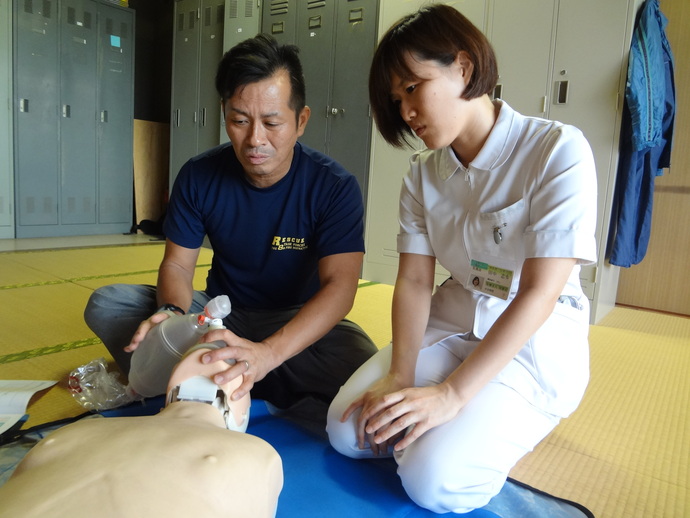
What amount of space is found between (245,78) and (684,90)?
295cm

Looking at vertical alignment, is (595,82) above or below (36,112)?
above

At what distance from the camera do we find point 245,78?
132 cm

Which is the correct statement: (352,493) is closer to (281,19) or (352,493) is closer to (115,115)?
(281,19)

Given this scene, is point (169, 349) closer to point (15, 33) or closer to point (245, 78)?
point (245, 78)

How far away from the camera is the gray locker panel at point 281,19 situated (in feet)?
13.8

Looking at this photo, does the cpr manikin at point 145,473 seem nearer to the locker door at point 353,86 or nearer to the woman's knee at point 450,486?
the woman's knee at point 450,486

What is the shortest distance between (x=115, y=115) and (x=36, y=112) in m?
0.74

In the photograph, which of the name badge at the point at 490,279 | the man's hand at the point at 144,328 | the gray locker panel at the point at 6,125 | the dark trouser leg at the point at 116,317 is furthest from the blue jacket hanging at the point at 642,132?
the gray locker panel at the point at 6,125

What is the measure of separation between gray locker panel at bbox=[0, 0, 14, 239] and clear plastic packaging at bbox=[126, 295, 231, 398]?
4.16 meters

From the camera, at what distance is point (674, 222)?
10.6 feet

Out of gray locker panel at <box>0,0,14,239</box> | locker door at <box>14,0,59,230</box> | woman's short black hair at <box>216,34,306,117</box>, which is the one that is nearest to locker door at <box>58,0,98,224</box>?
locker door at <box>14,0,59,230</box>

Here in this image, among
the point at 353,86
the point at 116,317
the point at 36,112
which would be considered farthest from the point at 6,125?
the point at 116,317

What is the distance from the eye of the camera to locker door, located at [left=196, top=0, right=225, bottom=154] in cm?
488

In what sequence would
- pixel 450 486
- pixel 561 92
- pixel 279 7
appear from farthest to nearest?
1. pixel 279 7
2. pixel 561 92
3. pixel 450 486
